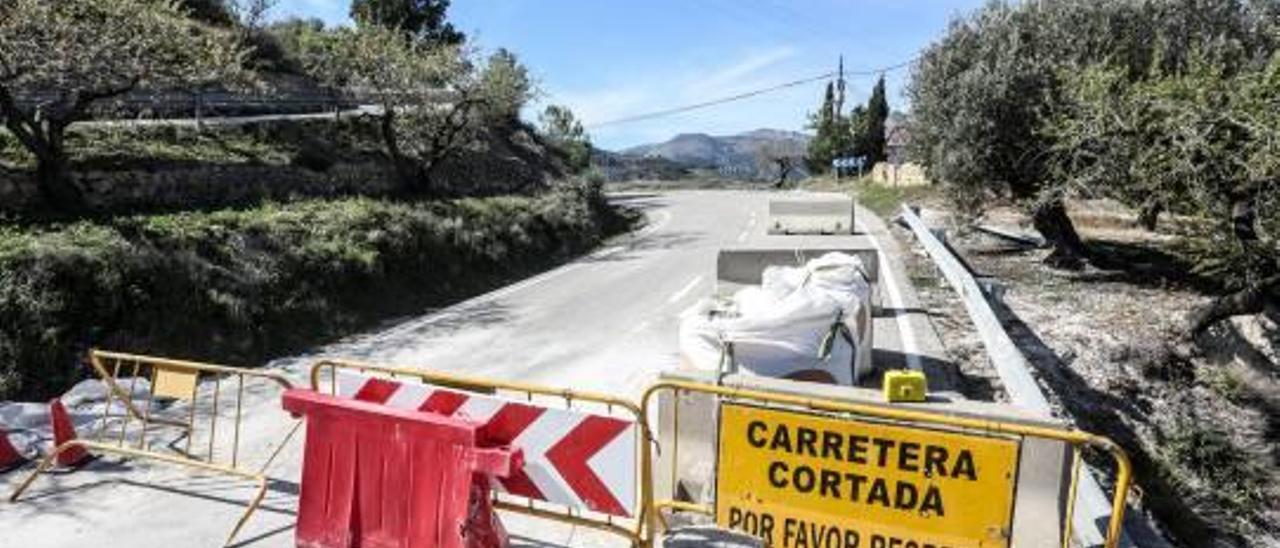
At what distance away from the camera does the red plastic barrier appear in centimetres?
623

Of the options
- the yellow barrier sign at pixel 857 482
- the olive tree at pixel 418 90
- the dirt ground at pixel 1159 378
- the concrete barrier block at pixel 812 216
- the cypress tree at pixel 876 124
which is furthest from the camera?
the cypress tree at pixel 876 124

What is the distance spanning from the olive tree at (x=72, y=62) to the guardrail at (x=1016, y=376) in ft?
43.1

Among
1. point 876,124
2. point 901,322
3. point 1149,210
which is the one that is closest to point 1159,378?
point 901,322

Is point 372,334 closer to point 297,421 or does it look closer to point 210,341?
point 210,341

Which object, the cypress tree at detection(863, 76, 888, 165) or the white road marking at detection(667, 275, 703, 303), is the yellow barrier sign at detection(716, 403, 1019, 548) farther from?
the cypress tree at detection(863, 76, 888, 165)

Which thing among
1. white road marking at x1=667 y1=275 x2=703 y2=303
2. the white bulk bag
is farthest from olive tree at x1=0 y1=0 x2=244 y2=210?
the white bulk bag

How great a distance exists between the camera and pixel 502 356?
13461 millimetres

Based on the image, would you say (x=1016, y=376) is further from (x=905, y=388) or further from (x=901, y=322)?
(x=901, y=322)

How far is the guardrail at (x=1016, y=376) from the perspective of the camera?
20.3ft

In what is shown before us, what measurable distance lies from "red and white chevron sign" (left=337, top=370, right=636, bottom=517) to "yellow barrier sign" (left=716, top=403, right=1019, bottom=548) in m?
0.65

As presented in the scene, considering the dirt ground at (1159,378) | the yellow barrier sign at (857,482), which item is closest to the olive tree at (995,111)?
the dirt ground at (1159,378)

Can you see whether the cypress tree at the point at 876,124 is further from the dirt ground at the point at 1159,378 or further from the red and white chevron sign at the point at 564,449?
the red and white chevron sign at the point at 564,449

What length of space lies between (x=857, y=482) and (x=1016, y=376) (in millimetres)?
3830

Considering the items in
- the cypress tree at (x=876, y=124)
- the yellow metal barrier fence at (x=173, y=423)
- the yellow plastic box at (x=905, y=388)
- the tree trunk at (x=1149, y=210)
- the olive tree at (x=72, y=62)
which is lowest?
the yellow metal barrier fence at (x=173, y=423)
